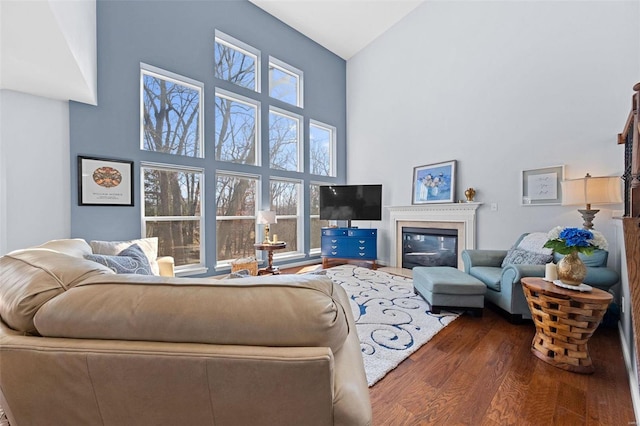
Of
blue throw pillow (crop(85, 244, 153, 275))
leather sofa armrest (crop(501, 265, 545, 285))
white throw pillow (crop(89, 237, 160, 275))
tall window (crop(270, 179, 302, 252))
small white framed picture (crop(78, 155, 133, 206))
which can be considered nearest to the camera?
blue throw pillow (crop(85, 244, 153, 275))

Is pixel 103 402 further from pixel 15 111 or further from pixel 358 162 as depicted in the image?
pixel 358 162

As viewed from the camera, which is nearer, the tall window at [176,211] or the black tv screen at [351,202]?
the tall window at [176,211]

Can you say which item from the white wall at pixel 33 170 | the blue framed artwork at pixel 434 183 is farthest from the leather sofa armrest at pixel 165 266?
the blue framed artwork at pixel 434 183

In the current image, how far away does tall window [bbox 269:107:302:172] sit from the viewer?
5.03 meters

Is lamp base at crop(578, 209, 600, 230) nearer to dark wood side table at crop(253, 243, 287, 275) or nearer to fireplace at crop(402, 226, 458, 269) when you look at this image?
fireplace at crop(402, 226, 458, 269)

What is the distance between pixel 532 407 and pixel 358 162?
501 centimetres

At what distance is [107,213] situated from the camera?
10.7 feet

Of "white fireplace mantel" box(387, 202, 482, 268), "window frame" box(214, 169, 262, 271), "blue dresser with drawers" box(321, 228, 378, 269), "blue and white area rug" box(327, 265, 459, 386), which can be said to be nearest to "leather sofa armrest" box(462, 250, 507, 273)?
"white fireplace mantel" box(387, 202, 482, 268)

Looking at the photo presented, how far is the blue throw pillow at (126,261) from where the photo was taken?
2119 mm

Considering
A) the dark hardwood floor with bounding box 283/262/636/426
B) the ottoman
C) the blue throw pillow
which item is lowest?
the dark hardwood floor with bounding box 283/262/636/426

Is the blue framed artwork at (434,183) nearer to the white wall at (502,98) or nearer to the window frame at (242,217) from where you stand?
the white wall at (502,98)

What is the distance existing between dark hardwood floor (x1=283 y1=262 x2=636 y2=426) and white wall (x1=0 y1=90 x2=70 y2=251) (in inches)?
151

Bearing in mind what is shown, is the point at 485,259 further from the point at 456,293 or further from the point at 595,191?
the point at 595,191

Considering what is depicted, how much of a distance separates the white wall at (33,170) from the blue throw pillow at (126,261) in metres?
1.27
